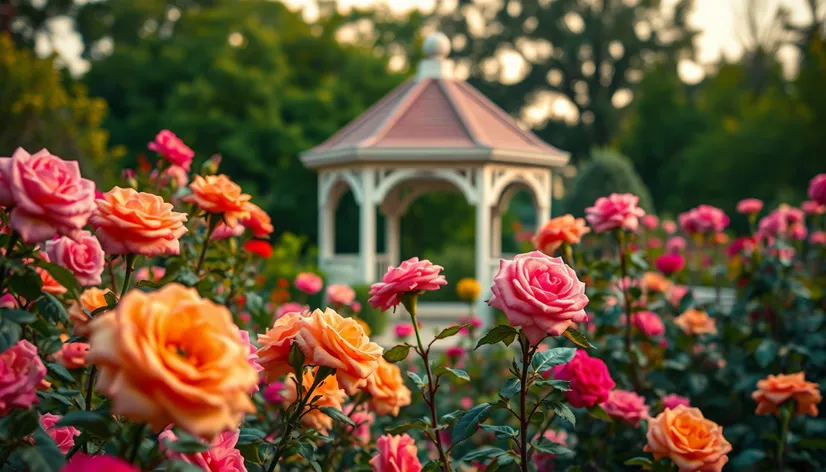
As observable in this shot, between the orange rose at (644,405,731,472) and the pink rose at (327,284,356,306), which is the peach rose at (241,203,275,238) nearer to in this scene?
the pink rose at (327,284,356,306)

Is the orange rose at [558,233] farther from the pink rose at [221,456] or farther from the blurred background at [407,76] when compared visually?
the blurred background at [407,76]

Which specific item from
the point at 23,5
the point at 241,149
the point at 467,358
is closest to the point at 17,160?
the point at 467,358

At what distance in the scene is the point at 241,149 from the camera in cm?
1720

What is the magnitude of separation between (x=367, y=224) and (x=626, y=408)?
21.4ft

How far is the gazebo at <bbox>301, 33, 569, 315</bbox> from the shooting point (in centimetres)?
846

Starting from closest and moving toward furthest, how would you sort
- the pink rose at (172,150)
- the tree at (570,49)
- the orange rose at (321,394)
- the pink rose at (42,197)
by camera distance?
1. the pink rose at (42,197)
2. the orange rose at (321,394)
3. the pink rose at (172,150)
4. the tree at (570,49)

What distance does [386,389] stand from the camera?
86.4 inches

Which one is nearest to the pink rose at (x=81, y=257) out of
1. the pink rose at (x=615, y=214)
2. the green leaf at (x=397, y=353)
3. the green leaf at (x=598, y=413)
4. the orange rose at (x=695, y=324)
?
the green leaf at (x=397, y=353)

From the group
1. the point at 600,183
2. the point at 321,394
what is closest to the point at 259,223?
the point at 321,394

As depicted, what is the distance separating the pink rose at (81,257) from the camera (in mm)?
1806

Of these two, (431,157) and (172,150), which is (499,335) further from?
(431,157)

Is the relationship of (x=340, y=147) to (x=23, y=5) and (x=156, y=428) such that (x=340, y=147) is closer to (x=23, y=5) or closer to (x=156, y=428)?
(x=156, y=428)

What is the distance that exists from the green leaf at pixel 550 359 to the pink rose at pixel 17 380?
1051 millimetres

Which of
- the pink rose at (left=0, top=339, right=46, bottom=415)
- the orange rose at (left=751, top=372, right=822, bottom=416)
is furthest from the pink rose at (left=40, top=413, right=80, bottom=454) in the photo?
the orange rose at (left=751, top=372, right=822, bottom=416)
